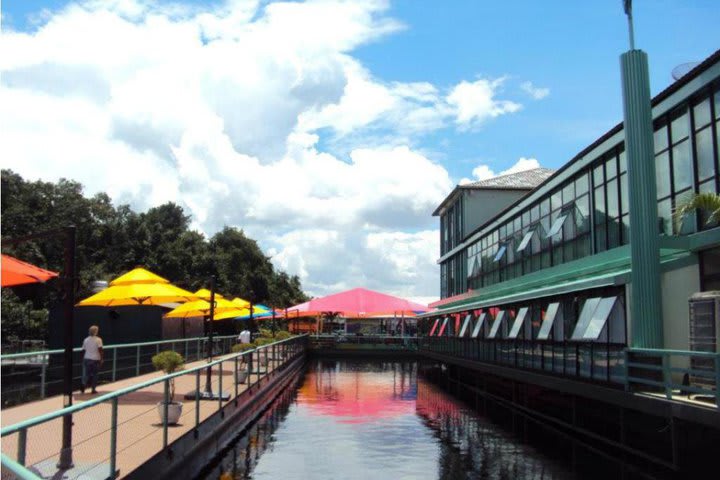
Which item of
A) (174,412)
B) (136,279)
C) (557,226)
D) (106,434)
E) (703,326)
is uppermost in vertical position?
(557,226)

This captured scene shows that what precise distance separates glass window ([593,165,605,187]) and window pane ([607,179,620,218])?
58 cm

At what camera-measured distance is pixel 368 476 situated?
11.5 metres

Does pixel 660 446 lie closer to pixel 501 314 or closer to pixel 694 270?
pixel 694 270

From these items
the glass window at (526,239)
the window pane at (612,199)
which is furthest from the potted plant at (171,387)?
the glass window at (526,239)

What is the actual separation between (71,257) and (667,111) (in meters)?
13.6

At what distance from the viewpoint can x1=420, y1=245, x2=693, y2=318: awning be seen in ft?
52.8

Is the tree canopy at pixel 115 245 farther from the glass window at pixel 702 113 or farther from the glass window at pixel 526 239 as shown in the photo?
the glass window at pixel 702 113

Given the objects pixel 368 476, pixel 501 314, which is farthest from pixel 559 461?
pixel 501 314

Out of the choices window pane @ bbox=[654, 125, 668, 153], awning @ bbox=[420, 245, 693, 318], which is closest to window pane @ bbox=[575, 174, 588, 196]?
awning @ bbox=[420, 245, 693, 318]

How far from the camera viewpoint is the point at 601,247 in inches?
831

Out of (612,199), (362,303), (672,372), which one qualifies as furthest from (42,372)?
(362,303)

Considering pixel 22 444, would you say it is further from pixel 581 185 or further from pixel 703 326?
pixel 581 185

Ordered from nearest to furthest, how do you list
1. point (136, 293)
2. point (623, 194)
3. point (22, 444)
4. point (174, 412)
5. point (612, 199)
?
point (22, 444), point (174, 412), point (136, 293), point (623, 194), point (612, 199)

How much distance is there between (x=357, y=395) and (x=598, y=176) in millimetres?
10387
